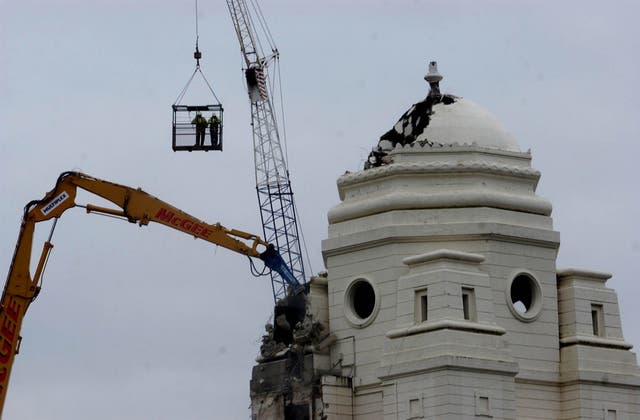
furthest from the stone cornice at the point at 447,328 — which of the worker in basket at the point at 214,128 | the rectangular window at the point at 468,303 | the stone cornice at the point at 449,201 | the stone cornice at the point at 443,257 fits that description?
the worker in basket at the point at 214,128

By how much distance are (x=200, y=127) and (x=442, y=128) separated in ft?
61.8

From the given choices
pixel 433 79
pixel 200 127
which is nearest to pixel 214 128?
pixel 200 127

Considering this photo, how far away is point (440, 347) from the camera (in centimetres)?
8275

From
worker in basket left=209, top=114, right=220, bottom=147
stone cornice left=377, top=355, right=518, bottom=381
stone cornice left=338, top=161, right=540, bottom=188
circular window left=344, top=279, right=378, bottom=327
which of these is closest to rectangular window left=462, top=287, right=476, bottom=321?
stone cornice left=377, top=355, right=518, bottom=381

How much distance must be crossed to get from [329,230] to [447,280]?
900 centimetres

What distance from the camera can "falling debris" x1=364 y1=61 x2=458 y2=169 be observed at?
90938 mm

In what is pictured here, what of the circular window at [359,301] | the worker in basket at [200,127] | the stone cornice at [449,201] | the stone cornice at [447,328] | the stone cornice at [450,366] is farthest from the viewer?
the worker in basket at [200,127]

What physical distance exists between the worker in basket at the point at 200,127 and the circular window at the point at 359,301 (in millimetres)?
19047

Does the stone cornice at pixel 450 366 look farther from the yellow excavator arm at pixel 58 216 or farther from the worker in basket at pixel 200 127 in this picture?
the worker in basket at pixel 200 127

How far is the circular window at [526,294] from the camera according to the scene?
3438 inches

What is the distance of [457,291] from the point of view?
8400cm

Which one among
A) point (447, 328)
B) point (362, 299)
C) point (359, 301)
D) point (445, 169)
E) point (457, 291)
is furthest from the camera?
point (359, 301)

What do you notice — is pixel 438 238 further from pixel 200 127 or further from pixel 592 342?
pixel 200 127

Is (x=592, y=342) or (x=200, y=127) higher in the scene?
(x=200, y=127)
